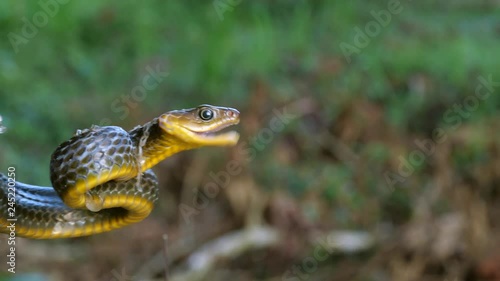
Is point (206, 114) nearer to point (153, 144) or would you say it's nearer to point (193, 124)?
point (193, 124)

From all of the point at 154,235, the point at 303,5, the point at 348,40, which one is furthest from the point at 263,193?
the point at 303,5

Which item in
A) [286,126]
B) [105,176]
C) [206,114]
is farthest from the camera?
[286,126]

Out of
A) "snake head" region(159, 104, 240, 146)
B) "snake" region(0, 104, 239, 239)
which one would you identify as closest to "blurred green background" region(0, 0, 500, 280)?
"snake" region(0, 104, 239, 239)

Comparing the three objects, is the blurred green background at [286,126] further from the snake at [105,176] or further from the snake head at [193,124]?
the snake head at [193,124]

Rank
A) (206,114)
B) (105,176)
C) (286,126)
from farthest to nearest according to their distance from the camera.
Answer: (286,126)
(206,114)
(105,176)

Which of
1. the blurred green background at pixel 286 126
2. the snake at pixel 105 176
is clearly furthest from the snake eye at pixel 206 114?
the blurred green background at pixel 286 126

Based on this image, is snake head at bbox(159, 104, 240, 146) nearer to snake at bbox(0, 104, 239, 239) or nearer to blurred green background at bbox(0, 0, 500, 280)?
snake at bbox(0, 104, 239, 239)

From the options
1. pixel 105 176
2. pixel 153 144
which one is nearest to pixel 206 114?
pixel 153 144
